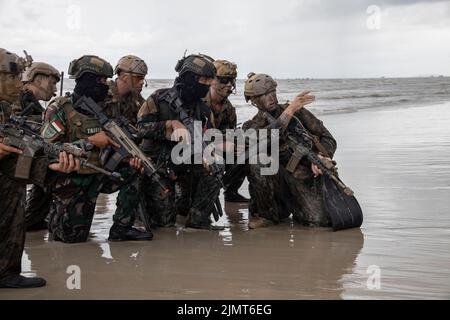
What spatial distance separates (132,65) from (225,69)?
3.08 feet

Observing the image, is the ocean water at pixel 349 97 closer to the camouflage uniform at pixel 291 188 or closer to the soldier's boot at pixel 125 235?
the camouflage uniform at pixel 291 188

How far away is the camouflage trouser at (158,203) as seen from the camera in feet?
22.6

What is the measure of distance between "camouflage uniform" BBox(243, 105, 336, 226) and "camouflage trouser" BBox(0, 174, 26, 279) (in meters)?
2.63

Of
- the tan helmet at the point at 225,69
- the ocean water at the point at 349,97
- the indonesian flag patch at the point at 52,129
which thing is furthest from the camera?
the ocean water at the point at 349,97

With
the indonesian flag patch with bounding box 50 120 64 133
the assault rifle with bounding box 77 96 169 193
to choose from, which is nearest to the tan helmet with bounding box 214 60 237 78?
the assault rifle with bounding box 77 96 169 193

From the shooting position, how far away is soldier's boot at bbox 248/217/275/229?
22.3ft

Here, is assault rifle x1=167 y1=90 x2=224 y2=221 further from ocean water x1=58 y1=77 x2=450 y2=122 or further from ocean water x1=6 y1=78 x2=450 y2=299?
ocean water x1=58 y1=77 x2=450 y2=122

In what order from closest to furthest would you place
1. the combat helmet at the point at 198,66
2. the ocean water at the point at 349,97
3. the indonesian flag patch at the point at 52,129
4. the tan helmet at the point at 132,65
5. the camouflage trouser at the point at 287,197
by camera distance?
the indonesian flag patch at the point at 52,129, the combat helmet at the point at 198,66, the camouflage trouser at the point at 287,197, the tan helmet at the point at 132,65, the ocean water at the point at 349,97

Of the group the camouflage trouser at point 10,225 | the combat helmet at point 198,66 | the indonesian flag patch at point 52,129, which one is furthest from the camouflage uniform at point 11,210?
the combat helmet at point 198,66

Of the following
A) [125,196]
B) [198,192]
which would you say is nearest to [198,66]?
[198,192]

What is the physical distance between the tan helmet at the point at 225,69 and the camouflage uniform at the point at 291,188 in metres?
0.72

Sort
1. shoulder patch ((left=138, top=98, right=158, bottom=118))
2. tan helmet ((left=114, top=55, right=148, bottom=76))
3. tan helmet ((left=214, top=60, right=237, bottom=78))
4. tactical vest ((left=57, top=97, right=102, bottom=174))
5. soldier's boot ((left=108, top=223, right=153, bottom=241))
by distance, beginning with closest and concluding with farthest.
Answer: tactical vest ((left=57, top=97, right=102, bottom=174)) → soldier's boot ((left=108, top=223, right=153, bottom=241)) → shoulder patch ((left=138, top=98, right=158, bottom=118)) → tan helmet ((left=114, top=55, right=148, bottom=76)) → tan helmet ((left=214, top=60, right=237, bottom=78))

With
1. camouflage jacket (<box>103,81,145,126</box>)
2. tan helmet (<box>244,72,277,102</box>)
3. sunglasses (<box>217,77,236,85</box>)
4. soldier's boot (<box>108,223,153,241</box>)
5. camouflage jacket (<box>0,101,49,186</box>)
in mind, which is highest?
sunglasses (<box>217,77,236,85</box>)
